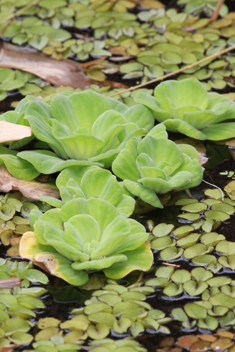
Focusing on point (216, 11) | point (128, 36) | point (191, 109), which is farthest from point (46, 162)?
point (216, 11)

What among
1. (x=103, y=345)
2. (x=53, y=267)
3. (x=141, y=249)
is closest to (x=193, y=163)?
(x=141, y=249)

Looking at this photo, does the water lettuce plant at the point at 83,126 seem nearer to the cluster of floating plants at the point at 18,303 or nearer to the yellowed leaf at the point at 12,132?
the yellowed leaf at the point at 12,132

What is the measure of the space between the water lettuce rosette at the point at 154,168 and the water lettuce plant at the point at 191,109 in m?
0.25

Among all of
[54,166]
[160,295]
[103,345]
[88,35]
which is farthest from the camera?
[88,35]

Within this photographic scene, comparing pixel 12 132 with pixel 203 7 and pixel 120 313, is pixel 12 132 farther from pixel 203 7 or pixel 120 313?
pixel 203 7

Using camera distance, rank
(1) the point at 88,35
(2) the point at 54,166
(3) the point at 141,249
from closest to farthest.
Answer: (3) the point at 141,249
(2) the point at 54,166
(1) the point at 88,35

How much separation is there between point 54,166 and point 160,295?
0.61 m

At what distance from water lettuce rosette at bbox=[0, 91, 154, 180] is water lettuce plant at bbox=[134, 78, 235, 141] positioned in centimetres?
18

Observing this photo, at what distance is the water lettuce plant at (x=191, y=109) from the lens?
2.02 metres

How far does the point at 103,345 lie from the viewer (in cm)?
127

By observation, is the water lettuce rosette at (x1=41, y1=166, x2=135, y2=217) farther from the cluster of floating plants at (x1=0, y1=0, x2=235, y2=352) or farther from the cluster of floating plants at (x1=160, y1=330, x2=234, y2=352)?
the cluster of floating plants at (x1=160, y1=330, x2=234, y2=352)

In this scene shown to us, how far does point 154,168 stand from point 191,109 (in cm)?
48

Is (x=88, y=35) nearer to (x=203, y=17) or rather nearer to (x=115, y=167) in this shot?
(x=203, y=17)

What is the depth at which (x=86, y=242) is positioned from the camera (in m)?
1.48
